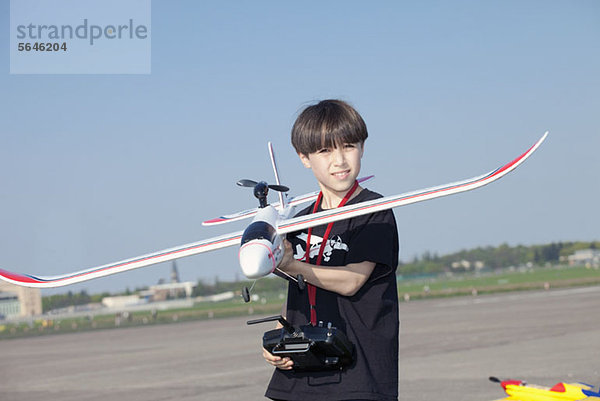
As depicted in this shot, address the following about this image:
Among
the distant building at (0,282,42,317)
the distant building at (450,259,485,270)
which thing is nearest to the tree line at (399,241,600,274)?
the distant building at (450,259,485,270)

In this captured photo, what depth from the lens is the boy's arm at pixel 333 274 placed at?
312cm

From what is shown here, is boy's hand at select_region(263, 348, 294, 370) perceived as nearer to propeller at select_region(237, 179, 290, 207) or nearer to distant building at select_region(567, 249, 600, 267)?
propeller at select_region(237, 179, 290, 207)

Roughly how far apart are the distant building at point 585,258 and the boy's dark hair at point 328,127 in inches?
3905

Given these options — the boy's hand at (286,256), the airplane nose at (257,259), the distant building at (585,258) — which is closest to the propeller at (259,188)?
the boy's hand at (286,256)

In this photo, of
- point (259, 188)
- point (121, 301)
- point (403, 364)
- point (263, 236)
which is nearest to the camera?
point (263, 236)

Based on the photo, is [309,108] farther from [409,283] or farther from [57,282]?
[409,283]

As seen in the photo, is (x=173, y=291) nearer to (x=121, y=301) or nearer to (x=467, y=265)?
(x=121, y=301)

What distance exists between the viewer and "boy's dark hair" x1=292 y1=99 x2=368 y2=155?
3.36 meters

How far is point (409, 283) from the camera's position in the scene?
8969 centimetres

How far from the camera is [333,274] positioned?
3135 millimetres

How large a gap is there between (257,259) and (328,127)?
2.56ft

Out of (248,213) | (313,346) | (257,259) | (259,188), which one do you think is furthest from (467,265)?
(257,259)

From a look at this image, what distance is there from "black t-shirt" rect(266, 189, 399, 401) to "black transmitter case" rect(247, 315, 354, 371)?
0.23 ft

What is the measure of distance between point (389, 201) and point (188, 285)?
63.8 m
